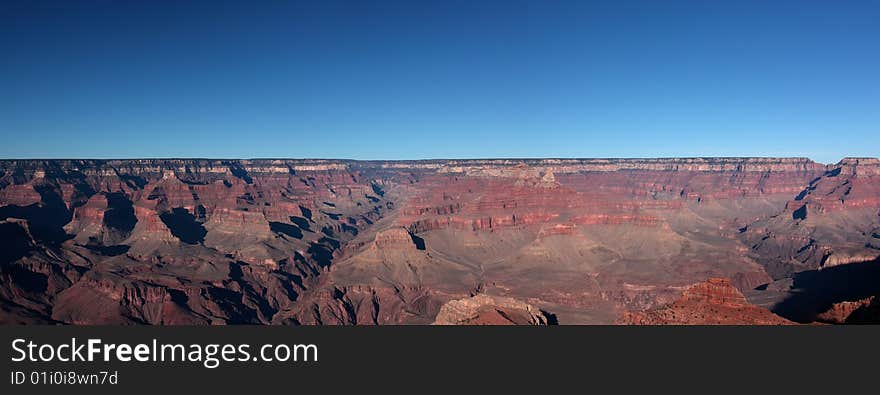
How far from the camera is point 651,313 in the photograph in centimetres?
5544

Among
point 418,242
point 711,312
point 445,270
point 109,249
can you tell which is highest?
point 109,249

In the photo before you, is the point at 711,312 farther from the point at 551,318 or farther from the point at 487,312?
the point at 551,318

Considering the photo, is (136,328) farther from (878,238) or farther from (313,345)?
(878,238)

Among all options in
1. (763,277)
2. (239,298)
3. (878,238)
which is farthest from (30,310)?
(878,238)

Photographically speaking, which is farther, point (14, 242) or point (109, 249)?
point (109, 249)

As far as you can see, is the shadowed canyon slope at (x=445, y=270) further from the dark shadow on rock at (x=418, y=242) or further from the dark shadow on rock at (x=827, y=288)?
the dark shadow on rock at (x=418, y=242)

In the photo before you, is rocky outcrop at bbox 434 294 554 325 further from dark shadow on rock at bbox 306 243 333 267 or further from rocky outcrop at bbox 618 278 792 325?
dark shadow on rock at bbox 306 243 333 267

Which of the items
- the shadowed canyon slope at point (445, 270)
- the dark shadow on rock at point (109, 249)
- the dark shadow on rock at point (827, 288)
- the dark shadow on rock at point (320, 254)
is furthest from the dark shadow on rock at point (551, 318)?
Answer: the dark shadow on rock at point (109, 249)

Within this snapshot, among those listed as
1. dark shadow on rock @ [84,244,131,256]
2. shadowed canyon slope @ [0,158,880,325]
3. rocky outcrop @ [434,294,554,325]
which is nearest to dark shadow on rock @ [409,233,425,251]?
shadowed canyon slope @ [0,158,880,325]

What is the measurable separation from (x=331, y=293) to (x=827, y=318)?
294 feet

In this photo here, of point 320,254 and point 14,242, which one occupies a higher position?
point 14,242

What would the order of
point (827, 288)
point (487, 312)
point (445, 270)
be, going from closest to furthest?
point (487, 312) < point (827, 288) < point (445, 270)

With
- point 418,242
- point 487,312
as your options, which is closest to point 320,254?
point 418,242

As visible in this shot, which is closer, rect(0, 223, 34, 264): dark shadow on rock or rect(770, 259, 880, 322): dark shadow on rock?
rect(770, 259, 880, 322): dark shadow on rock
